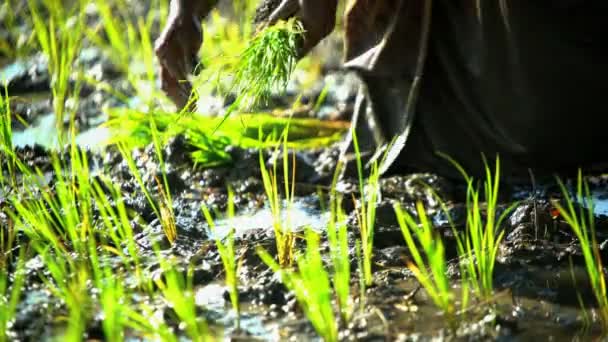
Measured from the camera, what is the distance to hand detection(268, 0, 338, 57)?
9.05ft

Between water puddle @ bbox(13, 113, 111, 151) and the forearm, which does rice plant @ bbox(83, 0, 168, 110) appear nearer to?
water puddle @ bbox(13, 113, 111, 151)

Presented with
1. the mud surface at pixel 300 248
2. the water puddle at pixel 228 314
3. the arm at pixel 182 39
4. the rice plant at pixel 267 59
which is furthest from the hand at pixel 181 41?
the water puddle at pixel 228 314

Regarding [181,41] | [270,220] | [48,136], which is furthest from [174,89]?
[48,136]

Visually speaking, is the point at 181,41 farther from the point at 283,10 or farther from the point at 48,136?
the point at 48,136

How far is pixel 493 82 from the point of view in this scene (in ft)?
9.82

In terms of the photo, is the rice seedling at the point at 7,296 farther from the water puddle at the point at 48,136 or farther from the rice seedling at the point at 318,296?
the water puddle at the point at 48,136

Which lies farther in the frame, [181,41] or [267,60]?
[181,41]

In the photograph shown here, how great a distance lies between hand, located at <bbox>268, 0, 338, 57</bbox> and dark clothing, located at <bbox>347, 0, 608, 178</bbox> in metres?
0.27

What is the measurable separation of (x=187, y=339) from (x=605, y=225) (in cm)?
131

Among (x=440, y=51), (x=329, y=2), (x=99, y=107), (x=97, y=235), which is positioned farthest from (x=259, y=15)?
(x=99, y=107)

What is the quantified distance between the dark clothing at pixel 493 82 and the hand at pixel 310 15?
27 cm

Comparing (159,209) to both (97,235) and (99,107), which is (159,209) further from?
(99,107)

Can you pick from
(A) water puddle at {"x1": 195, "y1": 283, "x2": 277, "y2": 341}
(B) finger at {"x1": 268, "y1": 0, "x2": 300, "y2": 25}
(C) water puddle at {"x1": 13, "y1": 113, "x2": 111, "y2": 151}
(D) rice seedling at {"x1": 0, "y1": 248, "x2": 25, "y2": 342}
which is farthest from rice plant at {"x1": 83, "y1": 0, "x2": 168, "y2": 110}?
(A) water puddle at {"x1": 195, "y1": 283, "x2": 277, "y2": 341}

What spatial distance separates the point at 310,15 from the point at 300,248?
2.02ft
